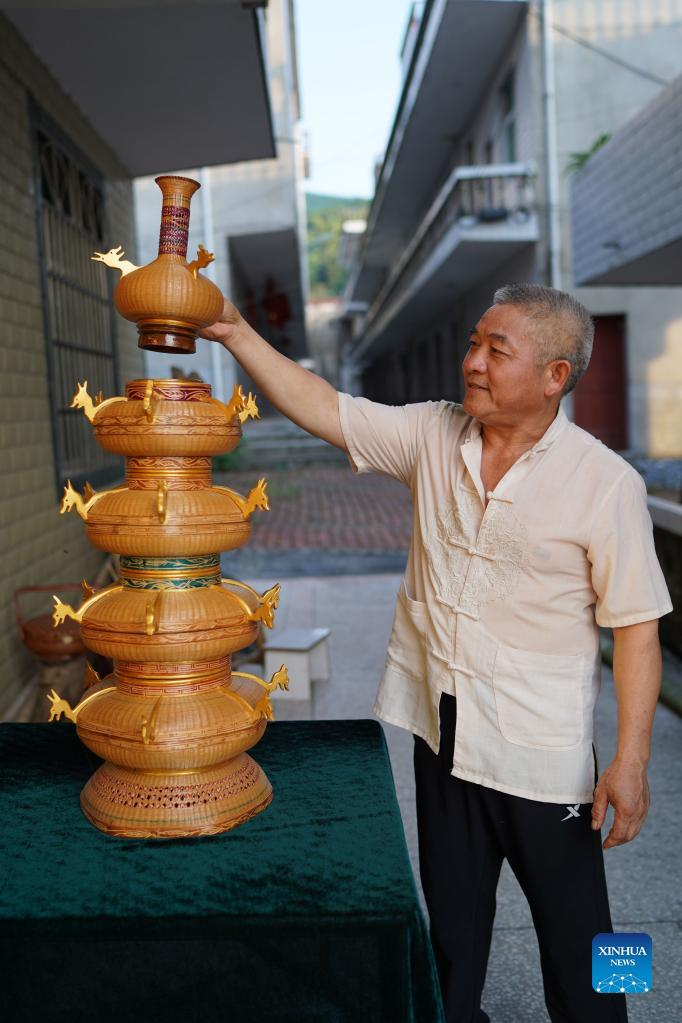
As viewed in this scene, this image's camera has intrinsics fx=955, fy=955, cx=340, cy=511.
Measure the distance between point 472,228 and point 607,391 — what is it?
3180 millimetres

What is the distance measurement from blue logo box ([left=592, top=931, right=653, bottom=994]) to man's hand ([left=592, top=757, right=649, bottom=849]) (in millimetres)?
207

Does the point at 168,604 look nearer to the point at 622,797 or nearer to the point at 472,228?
the point at 622,797

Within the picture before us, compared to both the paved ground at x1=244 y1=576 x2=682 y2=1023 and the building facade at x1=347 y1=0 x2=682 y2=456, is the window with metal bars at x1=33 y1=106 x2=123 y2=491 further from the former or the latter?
the building facade at x1=347 y1=0 x2=682 y2=456

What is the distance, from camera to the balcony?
13.7 m

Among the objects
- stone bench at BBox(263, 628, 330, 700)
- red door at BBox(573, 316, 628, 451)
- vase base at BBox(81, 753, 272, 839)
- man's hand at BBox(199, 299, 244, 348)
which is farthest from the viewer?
red door at BBox(573, 316, 628, 451)

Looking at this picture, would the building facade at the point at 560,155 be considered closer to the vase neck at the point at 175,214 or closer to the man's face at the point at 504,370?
the man's face at the point at 504,370

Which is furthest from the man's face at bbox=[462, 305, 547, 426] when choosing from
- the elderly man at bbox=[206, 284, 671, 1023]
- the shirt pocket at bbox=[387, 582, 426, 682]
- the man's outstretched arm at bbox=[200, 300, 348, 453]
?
the shirt pocket at bbox=[387, 582, 426, 682]

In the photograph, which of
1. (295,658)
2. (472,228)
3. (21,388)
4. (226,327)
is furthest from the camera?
(472,228)

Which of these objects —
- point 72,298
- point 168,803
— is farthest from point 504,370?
point 72,298

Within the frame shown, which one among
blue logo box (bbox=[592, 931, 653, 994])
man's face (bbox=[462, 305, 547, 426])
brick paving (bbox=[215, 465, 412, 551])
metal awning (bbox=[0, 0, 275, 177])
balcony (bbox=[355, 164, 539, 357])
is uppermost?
balcony (bbox=[355, 164, 539, 357])

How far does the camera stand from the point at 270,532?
11.0 m

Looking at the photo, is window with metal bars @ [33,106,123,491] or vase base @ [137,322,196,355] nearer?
vase base @ [137,322,196,355]

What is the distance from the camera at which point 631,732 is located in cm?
190

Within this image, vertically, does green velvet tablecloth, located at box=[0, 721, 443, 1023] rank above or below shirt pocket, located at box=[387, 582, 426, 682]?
below
